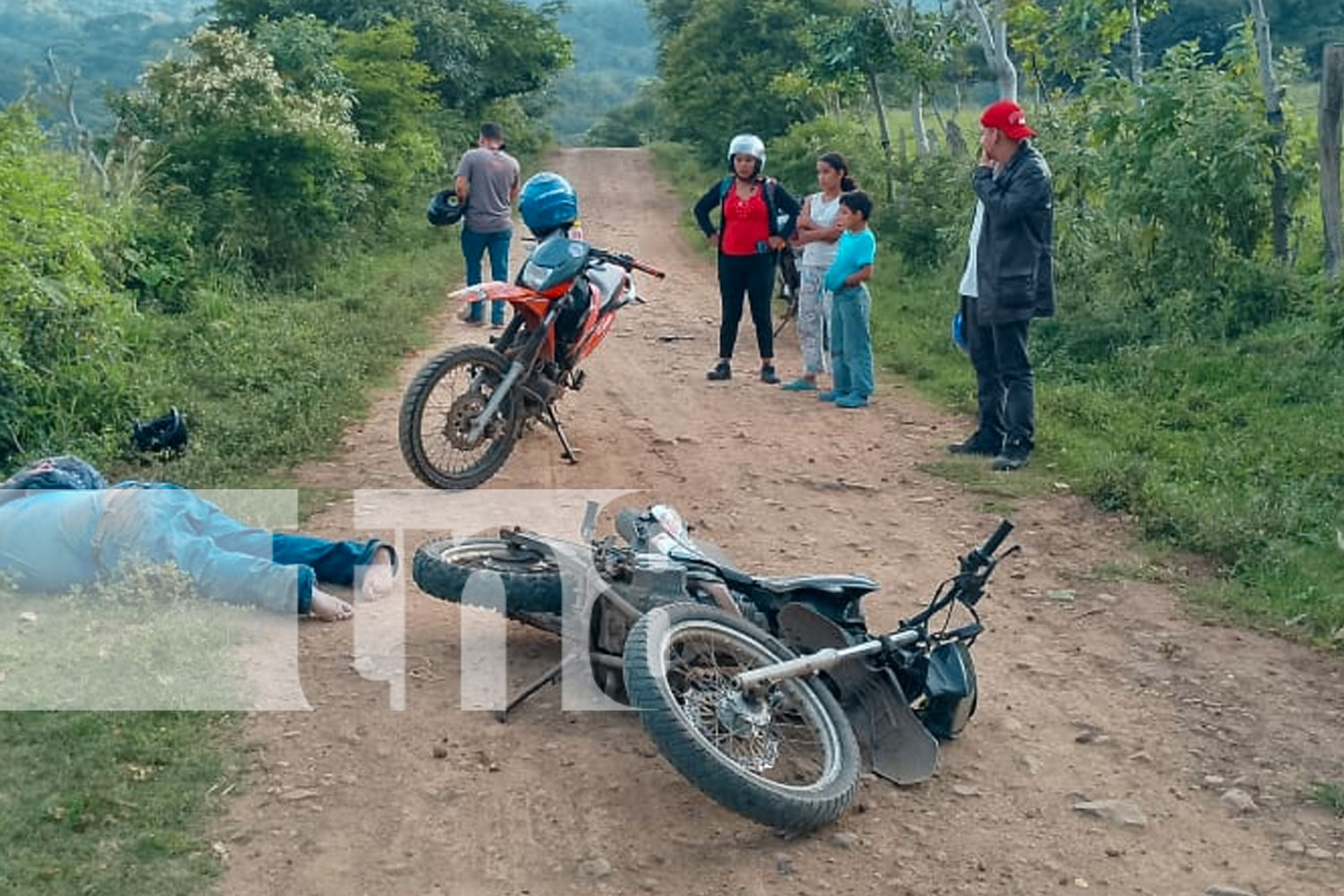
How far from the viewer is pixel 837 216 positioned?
34.2 feet

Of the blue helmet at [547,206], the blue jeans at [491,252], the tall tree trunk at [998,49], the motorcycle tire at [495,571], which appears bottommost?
the motorcycle tire at [495,571]

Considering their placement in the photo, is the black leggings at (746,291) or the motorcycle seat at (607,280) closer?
the motorcycle seat at (607,280)

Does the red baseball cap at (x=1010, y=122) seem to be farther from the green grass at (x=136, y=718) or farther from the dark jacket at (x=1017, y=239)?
the green grass at (x=136, y=718)

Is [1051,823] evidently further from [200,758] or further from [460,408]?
[460,408]

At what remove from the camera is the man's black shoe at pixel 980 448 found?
29.3 feet

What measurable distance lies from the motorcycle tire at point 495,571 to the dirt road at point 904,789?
0.24 m

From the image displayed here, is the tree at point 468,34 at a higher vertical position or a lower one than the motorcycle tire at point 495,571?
higher

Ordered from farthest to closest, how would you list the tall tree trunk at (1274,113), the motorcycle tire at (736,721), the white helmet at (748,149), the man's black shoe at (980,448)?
the tall tree trunk at (1274,113) → the white helmet at (748,149) → the man's black shoe at (980,448) → the motorcycle tire at (736,721)

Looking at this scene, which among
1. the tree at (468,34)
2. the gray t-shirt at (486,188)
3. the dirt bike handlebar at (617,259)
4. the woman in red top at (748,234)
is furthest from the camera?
the tree at (468,34)

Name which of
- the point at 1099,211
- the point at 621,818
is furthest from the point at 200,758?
the point at 1099,211

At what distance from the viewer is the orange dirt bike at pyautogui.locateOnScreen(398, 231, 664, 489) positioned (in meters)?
7.74

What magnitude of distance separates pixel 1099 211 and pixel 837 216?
3605mm

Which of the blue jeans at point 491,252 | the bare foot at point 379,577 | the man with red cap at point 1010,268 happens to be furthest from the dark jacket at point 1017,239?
the blue jeans at point 491,252

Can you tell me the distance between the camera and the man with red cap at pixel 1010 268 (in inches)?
326
